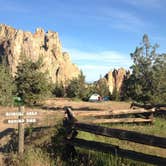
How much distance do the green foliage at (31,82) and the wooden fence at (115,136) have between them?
20.0 m

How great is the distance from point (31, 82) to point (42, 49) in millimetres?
147982

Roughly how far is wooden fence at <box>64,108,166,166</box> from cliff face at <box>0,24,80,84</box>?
148703mm

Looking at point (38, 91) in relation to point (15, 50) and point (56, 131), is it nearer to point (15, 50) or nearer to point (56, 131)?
point (56, 131)

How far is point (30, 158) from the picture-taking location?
779 centimetres

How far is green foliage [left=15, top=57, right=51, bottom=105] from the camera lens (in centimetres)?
2906

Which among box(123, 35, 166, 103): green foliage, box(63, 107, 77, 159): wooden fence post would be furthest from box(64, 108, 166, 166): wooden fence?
box(123, 35, 166, 103): green foliage

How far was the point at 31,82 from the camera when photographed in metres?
29.2

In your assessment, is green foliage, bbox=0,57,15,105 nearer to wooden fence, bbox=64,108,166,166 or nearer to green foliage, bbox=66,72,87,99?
wooden fence, bbox=64,108,166,166

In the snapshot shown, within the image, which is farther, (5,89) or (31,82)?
(31,82)

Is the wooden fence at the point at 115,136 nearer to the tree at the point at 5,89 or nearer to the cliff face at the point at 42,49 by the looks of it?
the tree at the point at 5,89

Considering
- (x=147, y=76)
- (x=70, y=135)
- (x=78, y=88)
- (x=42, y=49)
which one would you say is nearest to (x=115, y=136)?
(x=70, y=135)

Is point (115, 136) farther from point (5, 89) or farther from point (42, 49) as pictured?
point (42, 49)

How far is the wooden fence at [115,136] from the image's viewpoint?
21.6 ft

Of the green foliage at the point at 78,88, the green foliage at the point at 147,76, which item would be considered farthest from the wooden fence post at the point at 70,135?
the green foliage at the point at 78,88
